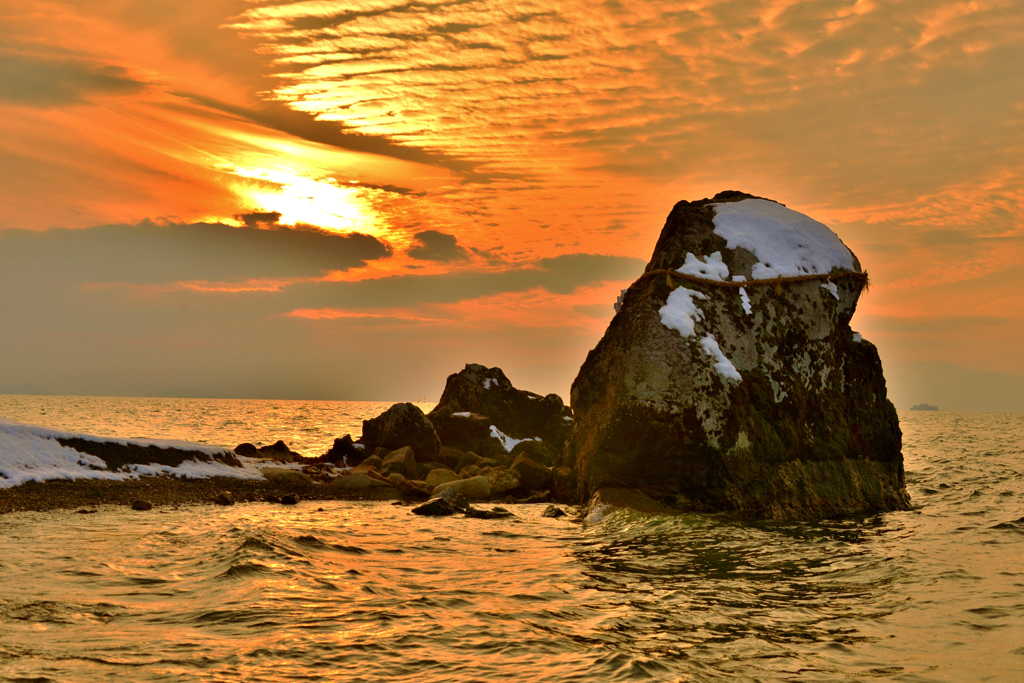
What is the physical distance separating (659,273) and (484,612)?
8.89 m

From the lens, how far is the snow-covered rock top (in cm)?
1460

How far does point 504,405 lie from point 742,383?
16.8 meters

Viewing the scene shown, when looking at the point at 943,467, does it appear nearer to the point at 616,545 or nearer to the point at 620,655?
the point at 616,545

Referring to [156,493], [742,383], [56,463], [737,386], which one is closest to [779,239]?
[742,383]

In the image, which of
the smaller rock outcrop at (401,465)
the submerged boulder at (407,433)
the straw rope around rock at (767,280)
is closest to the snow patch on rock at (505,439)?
the submerged boulder at (407,433)

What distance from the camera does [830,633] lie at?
6477 millimetres

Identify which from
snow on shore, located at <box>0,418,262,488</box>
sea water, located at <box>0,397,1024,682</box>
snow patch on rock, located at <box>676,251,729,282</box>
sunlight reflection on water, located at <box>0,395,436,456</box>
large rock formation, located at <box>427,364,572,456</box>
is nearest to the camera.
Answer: sea water, located at <box>0,397,1024,682</box>

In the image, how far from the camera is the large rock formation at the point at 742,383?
12.7m

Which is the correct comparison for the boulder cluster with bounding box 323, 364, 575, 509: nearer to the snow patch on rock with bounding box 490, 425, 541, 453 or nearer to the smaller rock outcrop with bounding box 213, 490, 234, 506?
the snow patch on rock with bounding box 490, 425, 541, 453

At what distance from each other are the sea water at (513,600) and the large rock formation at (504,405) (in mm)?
15864

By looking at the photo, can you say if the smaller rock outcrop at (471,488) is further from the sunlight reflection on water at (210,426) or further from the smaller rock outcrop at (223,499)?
the sunlight reflection on water at (210,426)

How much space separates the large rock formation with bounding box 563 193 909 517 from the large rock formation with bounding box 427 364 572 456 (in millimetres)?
13067

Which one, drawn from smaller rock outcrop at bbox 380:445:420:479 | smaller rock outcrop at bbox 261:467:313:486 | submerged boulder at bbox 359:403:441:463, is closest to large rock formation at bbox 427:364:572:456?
submerged boulder at bbox 359:403:441:463

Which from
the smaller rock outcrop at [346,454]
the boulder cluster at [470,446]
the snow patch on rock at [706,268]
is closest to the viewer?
the snow patch on rock at [706,268]
